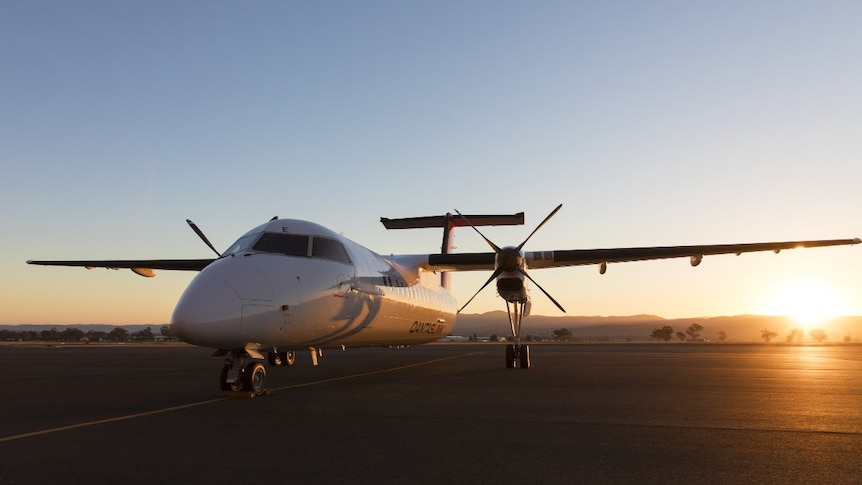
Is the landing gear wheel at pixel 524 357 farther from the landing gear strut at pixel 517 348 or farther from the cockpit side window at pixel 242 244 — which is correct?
the cockpit side window at pixel 242 244

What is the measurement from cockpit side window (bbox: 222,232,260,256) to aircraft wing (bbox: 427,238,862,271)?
28.5 feet

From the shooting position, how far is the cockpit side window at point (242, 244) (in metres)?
10.3

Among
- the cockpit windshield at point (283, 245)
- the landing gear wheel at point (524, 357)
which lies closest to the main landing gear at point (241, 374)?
the cockpit windshield at point (283, 245)

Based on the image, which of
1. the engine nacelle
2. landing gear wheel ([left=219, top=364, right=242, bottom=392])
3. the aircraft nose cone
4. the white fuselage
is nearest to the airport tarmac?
landing gear wheel ([left=219, top=364, right=242, bottom=392])

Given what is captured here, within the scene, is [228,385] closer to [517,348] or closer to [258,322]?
[258,322]

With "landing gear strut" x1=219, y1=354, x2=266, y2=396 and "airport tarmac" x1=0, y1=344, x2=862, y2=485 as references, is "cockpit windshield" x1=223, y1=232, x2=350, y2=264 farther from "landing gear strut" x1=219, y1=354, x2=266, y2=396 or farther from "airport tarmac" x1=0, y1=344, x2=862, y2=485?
"airport tarmac" x1=0, y1=344, x2=862, y2=485

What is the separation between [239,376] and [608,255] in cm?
1239

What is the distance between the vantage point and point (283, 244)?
10.7m

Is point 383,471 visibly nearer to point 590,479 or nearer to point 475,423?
point 590,479

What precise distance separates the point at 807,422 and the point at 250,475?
6244 mm

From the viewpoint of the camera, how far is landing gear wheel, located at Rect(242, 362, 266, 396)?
31.3ft

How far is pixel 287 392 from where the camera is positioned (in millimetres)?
10500

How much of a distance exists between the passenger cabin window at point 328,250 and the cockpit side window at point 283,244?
25cm

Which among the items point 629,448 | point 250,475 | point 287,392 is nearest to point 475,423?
point 629,448
